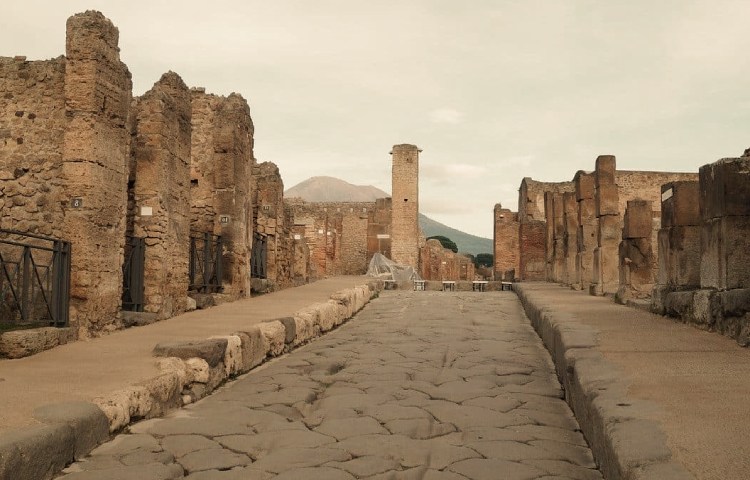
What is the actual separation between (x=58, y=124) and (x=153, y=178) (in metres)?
1.65

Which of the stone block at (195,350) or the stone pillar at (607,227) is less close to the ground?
the stone pillar at (607,227)

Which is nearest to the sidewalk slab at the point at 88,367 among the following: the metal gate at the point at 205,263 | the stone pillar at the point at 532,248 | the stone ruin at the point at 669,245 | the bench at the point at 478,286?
the metal gate at the point at 205,263

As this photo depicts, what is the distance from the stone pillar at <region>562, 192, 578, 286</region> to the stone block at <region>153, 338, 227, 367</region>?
1319 centimetres

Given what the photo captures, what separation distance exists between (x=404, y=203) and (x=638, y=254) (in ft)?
92.2

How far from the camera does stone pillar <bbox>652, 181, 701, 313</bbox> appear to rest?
9.13m

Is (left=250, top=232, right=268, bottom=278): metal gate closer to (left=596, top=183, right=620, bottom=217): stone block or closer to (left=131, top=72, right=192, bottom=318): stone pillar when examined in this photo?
(left=131, top=72, right=192, bottom=318): stone pillar

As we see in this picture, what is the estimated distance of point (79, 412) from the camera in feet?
12.4

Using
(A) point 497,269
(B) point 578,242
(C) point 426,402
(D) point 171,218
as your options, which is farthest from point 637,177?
(C) point 426,402

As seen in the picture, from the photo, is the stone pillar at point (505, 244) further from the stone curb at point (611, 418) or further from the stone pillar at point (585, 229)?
the stone curb at point (611, 418)

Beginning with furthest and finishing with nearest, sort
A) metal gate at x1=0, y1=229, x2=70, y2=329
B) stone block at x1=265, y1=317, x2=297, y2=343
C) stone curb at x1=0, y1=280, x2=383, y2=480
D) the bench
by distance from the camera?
the bench → stone block at x1=265, y1=317, x2=297, y2=343 → metal gate at x1=0, y1=229, x2=70, y2=329 → stone curb at x1=0, y1=280, x2=383, y2=480

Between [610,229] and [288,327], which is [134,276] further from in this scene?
[610,229]

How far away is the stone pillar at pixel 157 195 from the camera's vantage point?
9734 millimetres

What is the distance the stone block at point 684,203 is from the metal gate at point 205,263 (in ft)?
25.2

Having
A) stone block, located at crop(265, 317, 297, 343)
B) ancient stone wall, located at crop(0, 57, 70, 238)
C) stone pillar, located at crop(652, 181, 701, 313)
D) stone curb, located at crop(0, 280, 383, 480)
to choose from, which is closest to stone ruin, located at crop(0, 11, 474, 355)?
ancient stone wall, located at crop(0, 57, 70, 238)
